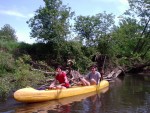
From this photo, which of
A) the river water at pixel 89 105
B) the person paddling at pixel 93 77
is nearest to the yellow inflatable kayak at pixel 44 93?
the river water at pixel 89 105

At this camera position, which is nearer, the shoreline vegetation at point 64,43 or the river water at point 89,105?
the river water at point 89,105

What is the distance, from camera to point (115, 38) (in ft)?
89.1

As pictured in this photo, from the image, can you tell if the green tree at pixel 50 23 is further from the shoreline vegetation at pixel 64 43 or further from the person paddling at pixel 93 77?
the person paddling at pixel 93 77

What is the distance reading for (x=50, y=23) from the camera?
24969mm

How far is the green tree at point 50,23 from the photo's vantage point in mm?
24719

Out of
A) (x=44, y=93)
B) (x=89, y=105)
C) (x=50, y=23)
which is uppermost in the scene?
(x=50, y=23)

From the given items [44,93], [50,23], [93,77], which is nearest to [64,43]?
[50,23]

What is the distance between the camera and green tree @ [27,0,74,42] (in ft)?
81.1

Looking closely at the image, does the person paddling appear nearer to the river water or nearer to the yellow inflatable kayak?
the yellow inflatable kayak

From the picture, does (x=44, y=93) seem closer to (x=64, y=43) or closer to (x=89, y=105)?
(x=89, y=105)

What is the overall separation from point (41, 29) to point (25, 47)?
258 centimetres

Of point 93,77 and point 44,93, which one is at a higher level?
point 93,77

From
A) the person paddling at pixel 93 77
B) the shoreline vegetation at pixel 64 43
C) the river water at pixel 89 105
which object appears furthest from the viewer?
the shoreline vegetation at pixel 64 43

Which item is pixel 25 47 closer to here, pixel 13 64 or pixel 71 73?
pixel 13 64
